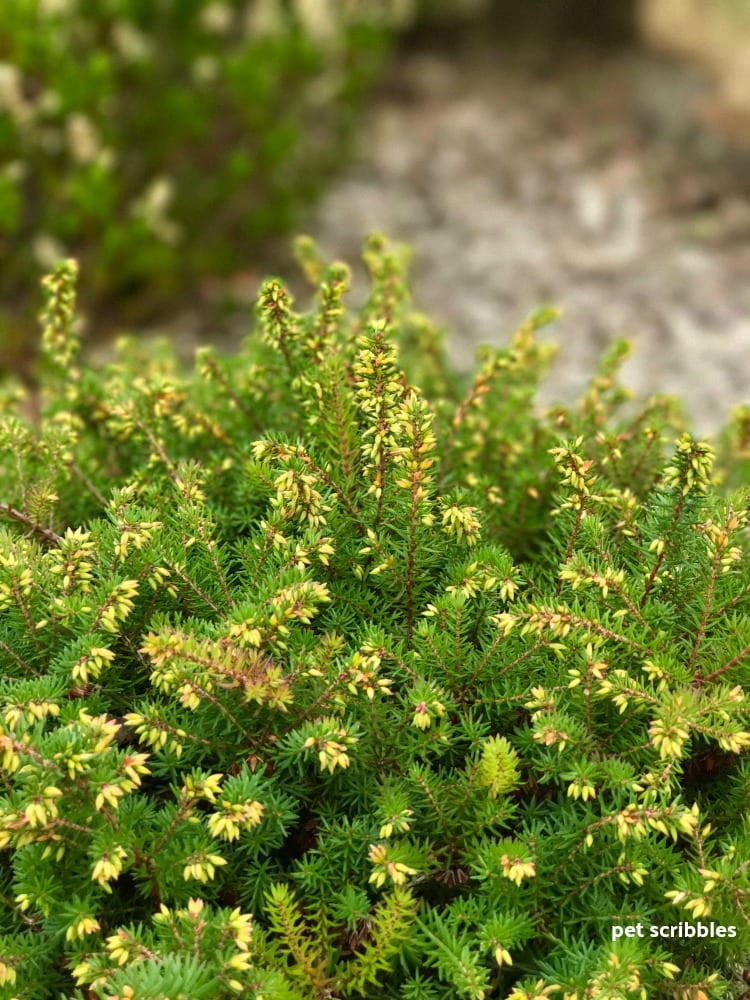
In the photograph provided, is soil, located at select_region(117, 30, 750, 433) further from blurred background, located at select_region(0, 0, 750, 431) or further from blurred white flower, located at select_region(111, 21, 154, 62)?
blurred white flower, located at select_region(111, 21, 154, 62)

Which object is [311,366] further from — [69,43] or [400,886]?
[69,43]

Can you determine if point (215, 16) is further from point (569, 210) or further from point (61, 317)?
point (61, 317)

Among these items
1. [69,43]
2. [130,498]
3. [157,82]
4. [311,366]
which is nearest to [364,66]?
[157,82]

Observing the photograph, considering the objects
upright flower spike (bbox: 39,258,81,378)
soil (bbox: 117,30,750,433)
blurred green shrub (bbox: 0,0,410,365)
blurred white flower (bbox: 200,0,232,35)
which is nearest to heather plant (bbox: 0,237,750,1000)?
upright flower spike (bbox: 39,258,81,378)

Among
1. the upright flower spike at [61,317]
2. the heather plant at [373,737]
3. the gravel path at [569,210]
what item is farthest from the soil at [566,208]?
the heather plant at [373,737]

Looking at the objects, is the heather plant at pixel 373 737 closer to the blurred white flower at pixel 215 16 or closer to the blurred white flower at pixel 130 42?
the blurred white flower at pixel 130 42
